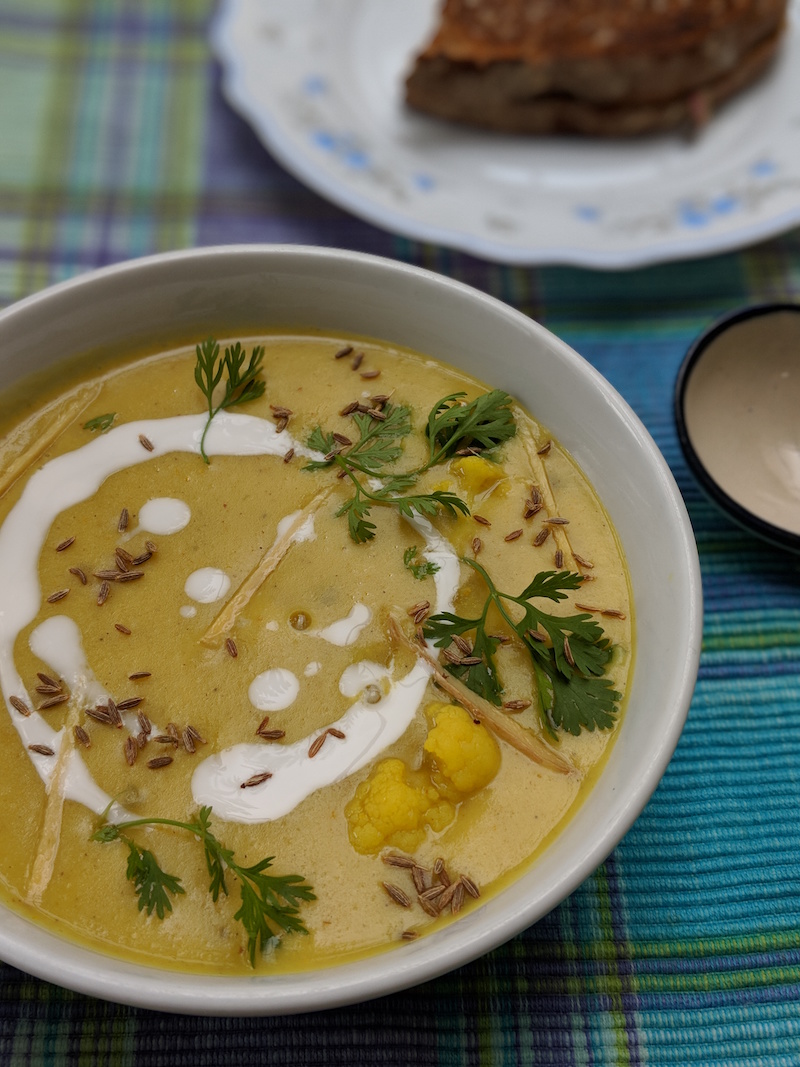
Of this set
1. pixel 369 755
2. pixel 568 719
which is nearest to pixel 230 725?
pixel 369 755

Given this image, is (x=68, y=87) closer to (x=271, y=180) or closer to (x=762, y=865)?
(x=271, y=180)

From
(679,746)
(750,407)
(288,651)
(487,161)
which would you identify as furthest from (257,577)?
(487,161)

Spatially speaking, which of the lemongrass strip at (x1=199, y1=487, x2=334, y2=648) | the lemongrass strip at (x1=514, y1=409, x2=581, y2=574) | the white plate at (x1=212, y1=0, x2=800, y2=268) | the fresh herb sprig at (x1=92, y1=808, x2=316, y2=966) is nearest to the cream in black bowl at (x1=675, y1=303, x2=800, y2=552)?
the white plate at (x1=212, y1=0, x2=800, y2=268)

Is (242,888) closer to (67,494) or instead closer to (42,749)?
(42,749)

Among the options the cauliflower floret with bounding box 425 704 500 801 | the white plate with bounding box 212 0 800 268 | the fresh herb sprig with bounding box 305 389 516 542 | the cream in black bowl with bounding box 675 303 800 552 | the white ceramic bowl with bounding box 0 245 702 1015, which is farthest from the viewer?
the white plate with bounding box 212 0 800 268

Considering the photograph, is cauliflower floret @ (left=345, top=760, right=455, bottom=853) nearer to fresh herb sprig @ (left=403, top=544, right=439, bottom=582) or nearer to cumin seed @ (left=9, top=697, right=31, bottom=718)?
fresh herb sprig @ (left=403, top=544, right=439, bottom=582)
